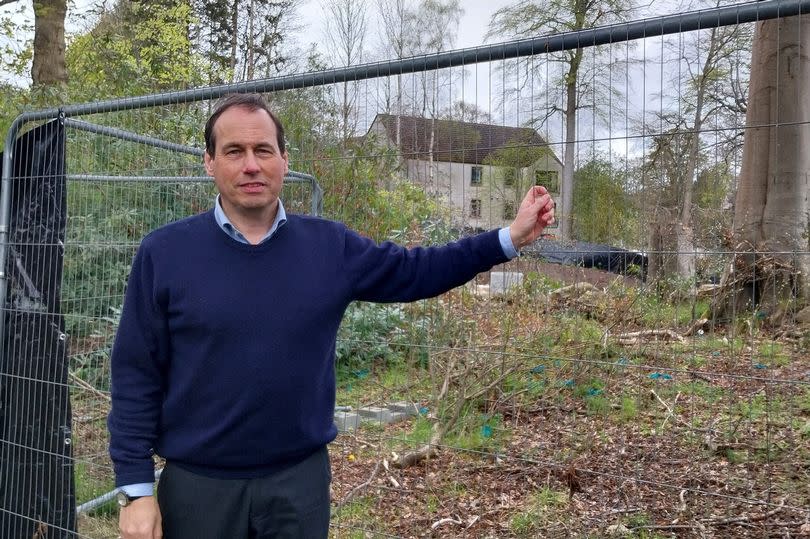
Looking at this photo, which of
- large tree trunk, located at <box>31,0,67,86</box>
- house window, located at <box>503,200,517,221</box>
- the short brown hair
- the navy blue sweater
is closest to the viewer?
the navy blue sweater

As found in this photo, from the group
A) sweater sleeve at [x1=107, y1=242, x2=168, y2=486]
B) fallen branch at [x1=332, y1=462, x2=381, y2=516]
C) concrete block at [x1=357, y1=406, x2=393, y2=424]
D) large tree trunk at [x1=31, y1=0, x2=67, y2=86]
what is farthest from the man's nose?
large tree trunk at [x1=31, y1=0, x2=67, y2=86]

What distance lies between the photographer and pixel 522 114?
2.78 meters

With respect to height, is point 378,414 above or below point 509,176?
below

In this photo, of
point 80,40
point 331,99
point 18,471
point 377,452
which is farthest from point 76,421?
point 80,40

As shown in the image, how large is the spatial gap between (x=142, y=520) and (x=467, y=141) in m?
1.69

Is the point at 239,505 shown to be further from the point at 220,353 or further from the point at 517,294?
the point at 517,294

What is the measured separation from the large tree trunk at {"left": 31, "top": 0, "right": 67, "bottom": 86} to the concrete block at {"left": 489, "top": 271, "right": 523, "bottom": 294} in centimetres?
1081

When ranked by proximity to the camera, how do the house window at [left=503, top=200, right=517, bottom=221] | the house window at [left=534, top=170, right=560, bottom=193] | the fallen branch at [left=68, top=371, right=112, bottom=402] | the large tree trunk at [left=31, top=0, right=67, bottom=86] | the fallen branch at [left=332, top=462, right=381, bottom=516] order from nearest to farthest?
the house window at [left=534, top=170, right=560, bottom=193]
the house window at [left=503, top=200, right=517, bottom=221]
the fallen branch at [left=332, top=462, right=381, bottom=516]
the fallen branch at [left=68, top=371, right=112, bottom=402]
the large tree trunk at [left=31, top=0, right=67, bottom=86]

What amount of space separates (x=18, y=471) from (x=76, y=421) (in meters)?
0.69

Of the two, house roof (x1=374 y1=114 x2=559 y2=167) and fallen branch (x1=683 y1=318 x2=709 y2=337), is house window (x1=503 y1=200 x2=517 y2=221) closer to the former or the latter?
house roof (x1=374 y1=114 x2=559 y2=167)

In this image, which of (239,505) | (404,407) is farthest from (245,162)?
(404,407)

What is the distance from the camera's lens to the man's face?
2.11 m

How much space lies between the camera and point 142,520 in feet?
6.79

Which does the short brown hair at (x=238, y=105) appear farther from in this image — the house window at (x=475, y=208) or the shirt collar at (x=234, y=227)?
the house window at (x=475, y=208)
